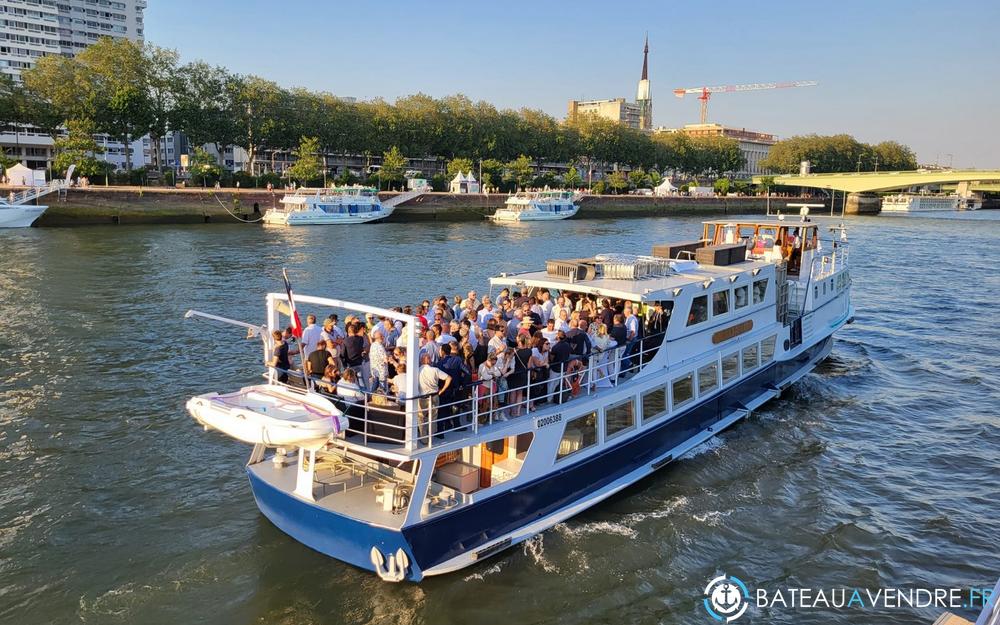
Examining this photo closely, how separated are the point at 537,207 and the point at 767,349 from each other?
2836 inches

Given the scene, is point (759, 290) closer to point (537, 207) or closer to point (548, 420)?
point (548, 420)

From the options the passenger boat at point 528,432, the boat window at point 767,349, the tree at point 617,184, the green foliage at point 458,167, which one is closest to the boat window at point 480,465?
the passenger boat at point 528,432

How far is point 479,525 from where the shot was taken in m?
11.1

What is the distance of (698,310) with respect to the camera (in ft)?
51.1

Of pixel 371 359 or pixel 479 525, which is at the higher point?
pixel 371 359

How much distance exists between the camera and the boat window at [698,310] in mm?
15351

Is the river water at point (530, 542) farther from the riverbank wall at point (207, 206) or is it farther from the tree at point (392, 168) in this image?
the tree at point (392, 168)

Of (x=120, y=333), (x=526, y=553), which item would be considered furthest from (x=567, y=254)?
(x=526, y=553)

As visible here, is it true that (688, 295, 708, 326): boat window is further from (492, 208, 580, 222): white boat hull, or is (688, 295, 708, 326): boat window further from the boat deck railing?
(492, 208, 580, 222): white boat hull

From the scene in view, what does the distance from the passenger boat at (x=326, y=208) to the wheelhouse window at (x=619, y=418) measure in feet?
201

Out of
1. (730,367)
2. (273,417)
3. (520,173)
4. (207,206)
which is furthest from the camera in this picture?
(520,173)

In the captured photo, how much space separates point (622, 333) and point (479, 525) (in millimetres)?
4878

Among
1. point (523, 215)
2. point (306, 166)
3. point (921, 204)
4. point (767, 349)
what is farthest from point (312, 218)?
point (921, 204)

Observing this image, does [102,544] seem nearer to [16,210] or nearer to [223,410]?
[223,410]
